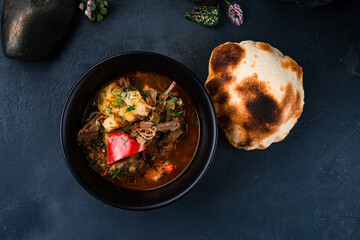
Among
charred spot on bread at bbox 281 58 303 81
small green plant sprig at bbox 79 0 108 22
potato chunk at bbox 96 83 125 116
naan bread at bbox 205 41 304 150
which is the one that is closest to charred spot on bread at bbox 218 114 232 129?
naan bread at bbox 205 41 304 150

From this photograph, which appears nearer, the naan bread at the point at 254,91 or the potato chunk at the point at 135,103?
the potato chunk at the point at 135,103

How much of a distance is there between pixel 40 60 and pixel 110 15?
705 mm

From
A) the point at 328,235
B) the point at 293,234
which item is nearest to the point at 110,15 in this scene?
the point at 293,234

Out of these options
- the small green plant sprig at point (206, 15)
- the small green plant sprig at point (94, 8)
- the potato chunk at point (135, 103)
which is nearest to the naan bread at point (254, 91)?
the small green plant sprig at point (206, 15)

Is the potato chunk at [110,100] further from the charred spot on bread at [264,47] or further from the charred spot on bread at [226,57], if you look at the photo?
the charred spot on bread at [264,47]

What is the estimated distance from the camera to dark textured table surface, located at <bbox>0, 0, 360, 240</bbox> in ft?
8.45

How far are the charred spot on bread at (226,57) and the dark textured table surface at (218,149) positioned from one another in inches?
10.7

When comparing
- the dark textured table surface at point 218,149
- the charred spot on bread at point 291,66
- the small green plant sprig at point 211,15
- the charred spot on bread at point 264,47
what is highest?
the small green plant sprig at point 211,15

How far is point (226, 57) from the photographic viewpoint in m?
2.32

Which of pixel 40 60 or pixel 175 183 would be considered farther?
pixel 40 60

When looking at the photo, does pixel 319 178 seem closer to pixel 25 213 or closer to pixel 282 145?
pixel 282 145

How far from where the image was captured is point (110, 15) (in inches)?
103

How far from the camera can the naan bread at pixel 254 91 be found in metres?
2.25

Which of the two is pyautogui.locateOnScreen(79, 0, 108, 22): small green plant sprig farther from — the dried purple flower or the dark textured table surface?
the dried purple flower
